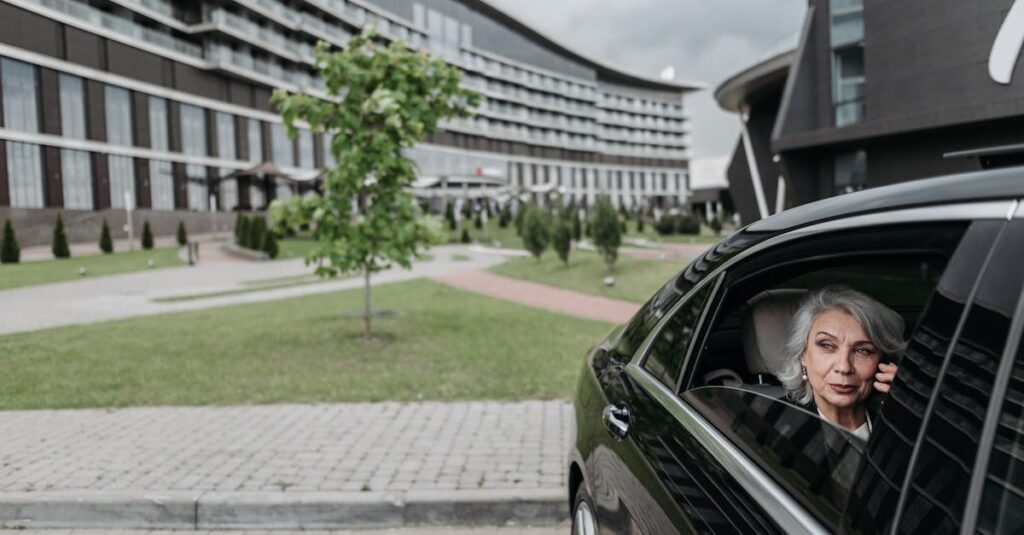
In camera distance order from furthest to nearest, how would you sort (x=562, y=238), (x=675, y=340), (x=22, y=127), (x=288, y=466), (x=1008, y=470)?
(x=22, y=127)
(x=562, y=238)
(x=288, y=466)
(x=675, y=340)
(x=1008, y=470)

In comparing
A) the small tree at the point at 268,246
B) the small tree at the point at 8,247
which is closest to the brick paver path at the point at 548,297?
the small tree at the point at 8,247

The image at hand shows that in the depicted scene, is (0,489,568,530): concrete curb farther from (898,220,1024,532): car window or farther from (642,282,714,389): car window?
(898,220,1024,532): car window

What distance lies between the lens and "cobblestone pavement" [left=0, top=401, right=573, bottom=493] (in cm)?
445

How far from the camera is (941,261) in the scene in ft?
4.10

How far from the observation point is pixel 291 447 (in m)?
5.20

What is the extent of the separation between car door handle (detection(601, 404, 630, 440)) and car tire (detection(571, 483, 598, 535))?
1.02 ft

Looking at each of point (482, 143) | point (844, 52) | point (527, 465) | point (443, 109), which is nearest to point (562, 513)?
point (527, 465)

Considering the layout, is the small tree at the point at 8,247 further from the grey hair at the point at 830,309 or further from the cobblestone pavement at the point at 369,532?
the grey hair at the point at 830,309

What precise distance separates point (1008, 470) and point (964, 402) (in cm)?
11

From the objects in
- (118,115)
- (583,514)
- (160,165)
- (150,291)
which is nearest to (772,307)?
(583,514)

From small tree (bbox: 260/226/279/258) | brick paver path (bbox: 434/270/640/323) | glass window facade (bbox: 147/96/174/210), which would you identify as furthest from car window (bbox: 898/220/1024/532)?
glass window facade (bbox: 147/96/174/210)

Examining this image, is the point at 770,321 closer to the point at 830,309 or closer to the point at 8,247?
the point at 830,309

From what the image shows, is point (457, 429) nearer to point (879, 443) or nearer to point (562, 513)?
point (562, 513)

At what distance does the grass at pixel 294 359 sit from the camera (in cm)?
690
